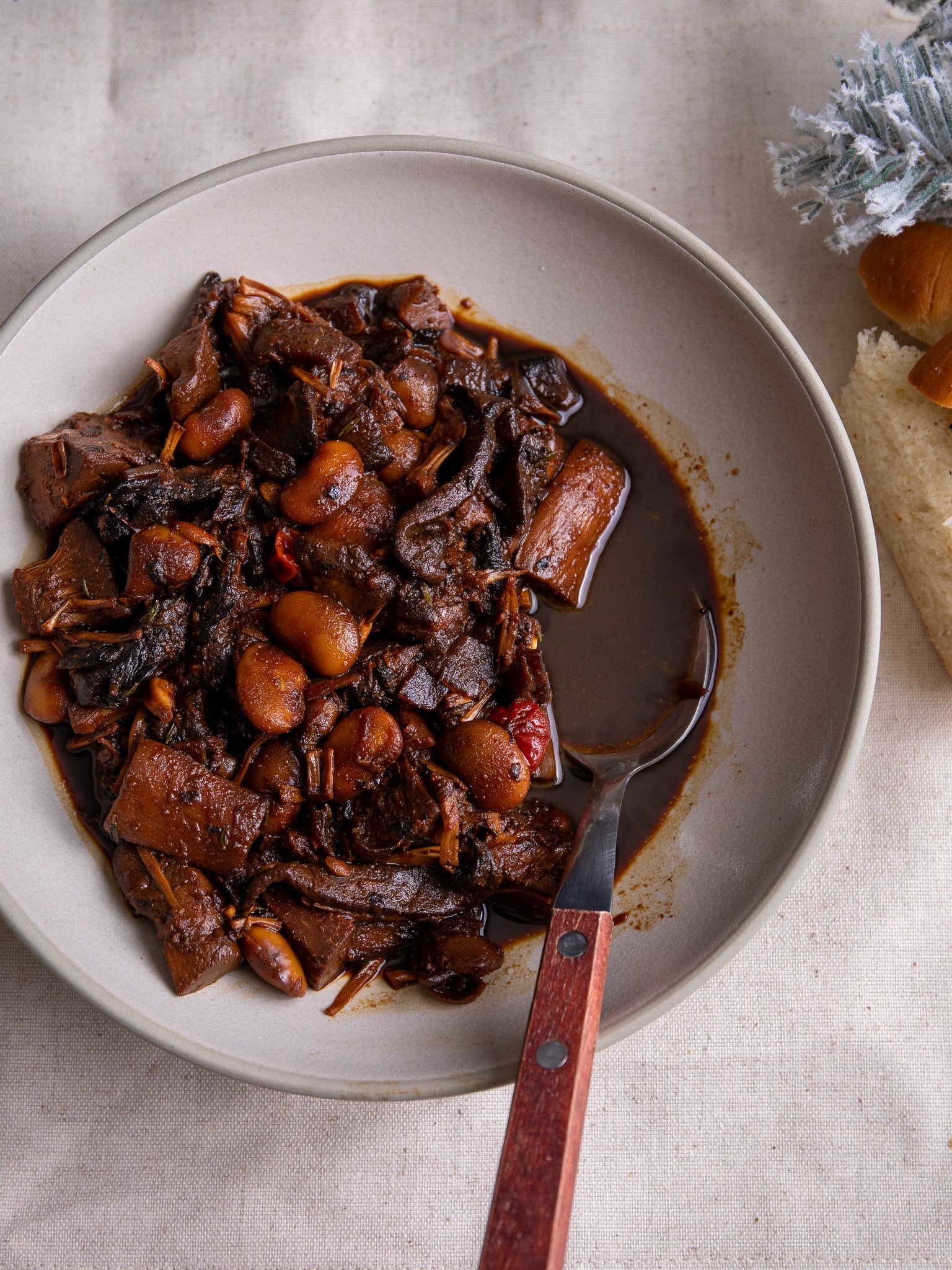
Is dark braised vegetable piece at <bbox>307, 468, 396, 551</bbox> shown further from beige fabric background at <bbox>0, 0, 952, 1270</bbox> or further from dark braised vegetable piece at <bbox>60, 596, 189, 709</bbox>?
beige fabric background at <bbox>0, 0, 952, 1270</bbox>

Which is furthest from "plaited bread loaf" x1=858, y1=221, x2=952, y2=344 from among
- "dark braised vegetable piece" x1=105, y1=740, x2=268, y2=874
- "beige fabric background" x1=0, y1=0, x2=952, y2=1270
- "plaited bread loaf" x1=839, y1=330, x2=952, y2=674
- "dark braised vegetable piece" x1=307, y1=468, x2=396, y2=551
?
"dark braised vegetable piece" x1=105, y1=740, x2=268, y2=874

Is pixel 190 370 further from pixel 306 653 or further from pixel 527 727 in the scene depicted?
pixel 527 727

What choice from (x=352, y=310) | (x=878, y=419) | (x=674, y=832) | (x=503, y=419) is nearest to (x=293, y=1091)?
(x=674, y=832)

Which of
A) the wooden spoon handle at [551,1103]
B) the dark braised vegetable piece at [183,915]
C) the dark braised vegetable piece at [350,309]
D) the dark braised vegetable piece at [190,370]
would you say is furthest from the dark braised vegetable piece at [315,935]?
the dark braised vegetable piece at [350,309]

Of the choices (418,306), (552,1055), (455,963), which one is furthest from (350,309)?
(552,1055)

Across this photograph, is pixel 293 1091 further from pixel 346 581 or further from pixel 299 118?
pixel 299 118
